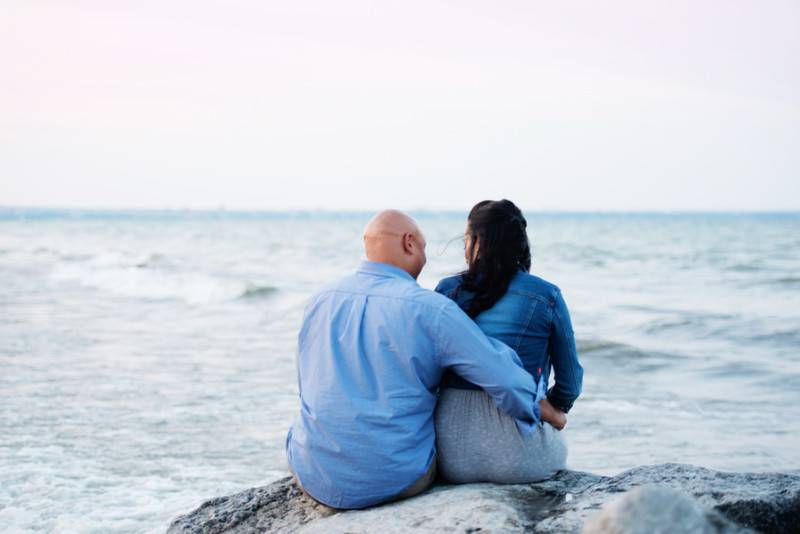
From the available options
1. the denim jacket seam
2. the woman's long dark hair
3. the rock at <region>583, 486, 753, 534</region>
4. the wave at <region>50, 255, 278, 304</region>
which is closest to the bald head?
the woman's long dark hair

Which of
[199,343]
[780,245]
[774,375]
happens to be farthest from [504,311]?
[780,245]

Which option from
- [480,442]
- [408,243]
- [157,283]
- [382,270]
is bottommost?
[157,283]

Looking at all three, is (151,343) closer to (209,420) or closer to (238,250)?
(209,420)

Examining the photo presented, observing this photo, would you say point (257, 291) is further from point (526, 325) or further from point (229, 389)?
point (526, 325)

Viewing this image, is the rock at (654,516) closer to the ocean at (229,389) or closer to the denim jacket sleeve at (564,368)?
the denim jacket sleeve at (564,368)

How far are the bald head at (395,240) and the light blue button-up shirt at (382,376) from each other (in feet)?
0.18

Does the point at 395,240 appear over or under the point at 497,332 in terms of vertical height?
over

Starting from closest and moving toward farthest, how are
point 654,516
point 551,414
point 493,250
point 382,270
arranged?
point 654,516 < point 382,270 < point 493,250 < point 551,414

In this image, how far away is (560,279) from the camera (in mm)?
25281

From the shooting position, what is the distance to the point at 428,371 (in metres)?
3.46

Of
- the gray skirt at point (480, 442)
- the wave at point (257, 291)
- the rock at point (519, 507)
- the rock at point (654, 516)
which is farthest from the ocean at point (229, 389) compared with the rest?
the rock at point (654, 516)

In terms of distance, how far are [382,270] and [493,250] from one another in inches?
19.5

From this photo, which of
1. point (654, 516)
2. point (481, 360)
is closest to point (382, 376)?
point (481, 360)

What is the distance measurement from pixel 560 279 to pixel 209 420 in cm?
1837
